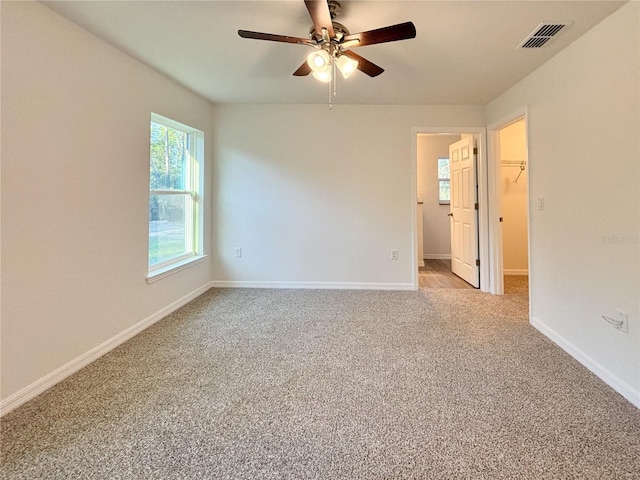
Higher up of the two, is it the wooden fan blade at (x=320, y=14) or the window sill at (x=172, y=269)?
the wooden fan blade at (x=320, y=14)

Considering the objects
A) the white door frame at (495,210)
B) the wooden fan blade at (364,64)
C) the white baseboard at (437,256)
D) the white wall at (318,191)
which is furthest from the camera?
the white baseboard at (437,256)

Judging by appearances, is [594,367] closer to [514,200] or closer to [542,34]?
[542,34]

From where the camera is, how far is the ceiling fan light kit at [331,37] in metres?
1.67

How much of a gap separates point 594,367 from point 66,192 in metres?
3.60

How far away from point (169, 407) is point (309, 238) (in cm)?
263

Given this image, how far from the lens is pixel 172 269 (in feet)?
10.4

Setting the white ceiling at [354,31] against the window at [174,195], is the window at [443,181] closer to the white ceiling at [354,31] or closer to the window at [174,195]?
the white ceiling at [354,31]

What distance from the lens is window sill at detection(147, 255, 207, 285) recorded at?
113 inches

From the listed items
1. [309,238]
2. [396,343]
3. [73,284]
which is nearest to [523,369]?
[396,343]

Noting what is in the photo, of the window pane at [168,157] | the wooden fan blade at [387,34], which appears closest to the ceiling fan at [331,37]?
the wooden fan blade at [387,34]

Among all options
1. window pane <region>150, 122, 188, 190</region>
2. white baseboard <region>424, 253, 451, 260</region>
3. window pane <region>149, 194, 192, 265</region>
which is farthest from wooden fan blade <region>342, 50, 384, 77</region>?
white baseboard <region>424, 253, 451, 260</region>

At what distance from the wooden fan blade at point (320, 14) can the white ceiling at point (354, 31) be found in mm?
256

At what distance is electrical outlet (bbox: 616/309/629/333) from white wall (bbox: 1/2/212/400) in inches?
135

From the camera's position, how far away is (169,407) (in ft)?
5.44
